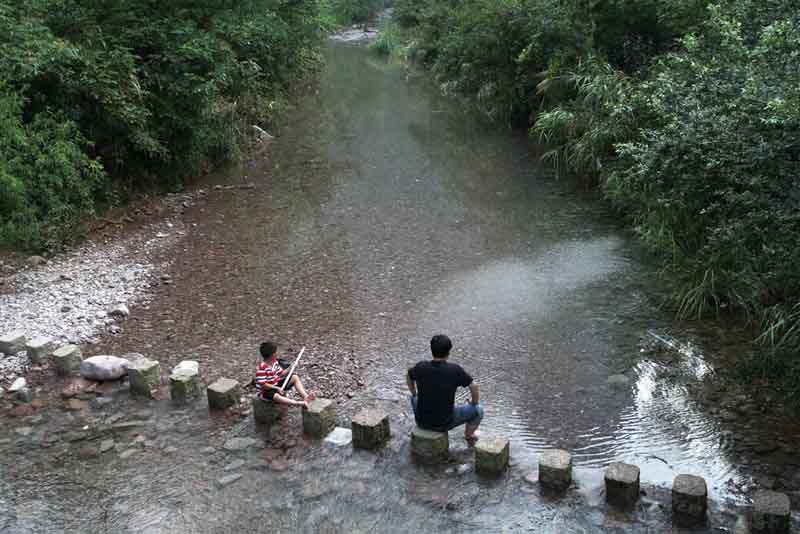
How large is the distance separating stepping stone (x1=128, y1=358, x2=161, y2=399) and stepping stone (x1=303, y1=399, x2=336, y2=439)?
63.0 inches

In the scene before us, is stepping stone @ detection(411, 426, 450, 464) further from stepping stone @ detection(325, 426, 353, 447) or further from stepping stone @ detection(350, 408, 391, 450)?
stepping stone @ detection(325, 426, 353, 447)

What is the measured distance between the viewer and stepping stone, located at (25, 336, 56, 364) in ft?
23.1

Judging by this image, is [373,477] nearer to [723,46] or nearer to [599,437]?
[599,437]

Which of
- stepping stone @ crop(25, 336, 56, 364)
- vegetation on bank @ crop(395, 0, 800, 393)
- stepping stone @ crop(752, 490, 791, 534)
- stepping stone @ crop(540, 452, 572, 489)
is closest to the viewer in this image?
stepping stone @ crop(752, 490, 791, 534)

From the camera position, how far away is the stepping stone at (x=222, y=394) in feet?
20.6

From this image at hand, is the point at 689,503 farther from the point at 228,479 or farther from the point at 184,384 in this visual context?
the point at 184,384

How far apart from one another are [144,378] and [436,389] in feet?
9.27

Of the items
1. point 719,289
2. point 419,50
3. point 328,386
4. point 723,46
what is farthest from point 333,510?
point 419,50

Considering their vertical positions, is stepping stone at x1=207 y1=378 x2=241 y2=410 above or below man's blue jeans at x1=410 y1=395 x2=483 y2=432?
below

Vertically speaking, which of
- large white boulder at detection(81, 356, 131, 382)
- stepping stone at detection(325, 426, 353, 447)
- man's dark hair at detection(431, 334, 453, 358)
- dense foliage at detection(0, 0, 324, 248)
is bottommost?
stepping stone at detection(325, 426, 353, 447)

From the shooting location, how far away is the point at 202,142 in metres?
13.4

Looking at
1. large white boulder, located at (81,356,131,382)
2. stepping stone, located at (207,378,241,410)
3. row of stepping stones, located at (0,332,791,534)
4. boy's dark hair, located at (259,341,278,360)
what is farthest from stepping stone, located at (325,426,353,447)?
large white boulder, located at (81,356,131,382)

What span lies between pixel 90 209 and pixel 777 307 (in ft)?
30.1

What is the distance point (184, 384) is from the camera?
21.0 feet
